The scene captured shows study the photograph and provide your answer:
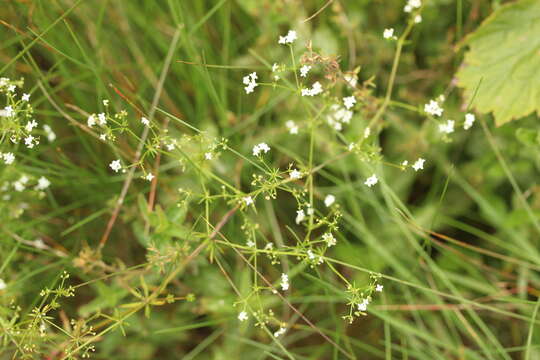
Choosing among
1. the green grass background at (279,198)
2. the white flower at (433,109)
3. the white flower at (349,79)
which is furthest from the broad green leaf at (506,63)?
the white flower at (349,79)

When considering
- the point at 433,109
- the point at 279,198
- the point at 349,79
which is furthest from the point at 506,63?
the point at 279,198

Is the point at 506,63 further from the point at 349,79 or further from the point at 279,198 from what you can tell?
the point at 279,198

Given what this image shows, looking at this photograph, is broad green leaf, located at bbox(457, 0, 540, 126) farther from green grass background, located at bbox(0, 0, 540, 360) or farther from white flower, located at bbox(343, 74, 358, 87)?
white flower, located at bbox(343, 74, 358, 87)

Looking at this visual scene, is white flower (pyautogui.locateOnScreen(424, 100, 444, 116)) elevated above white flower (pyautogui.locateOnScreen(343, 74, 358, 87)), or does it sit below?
below

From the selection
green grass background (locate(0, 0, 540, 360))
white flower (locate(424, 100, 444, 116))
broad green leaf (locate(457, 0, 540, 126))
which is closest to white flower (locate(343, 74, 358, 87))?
white flower (locate(424, 100, 444, 116))

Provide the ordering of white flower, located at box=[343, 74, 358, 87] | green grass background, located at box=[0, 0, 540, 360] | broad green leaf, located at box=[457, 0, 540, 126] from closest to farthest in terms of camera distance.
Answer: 1. white flower, located at box=[343, 74, 358, 87]
2. broad green leaf, located at box=[457, 0, 540, 126]
3. green grass background, located at box=[0, 0, 540, 360]

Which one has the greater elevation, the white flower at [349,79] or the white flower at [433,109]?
the white flower at [349,79]

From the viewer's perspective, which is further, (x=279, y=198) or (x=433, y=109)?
(x=279, y=198)

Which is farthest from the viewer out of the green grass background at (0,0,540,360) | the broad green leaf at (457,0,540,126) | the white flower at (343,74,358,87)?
the green grass background at (0,0,540,360)

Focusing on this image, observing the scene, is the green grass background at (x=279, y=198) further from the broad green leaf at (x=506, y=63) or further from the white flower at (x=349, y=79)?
the white flower at (x=349, y=79)
